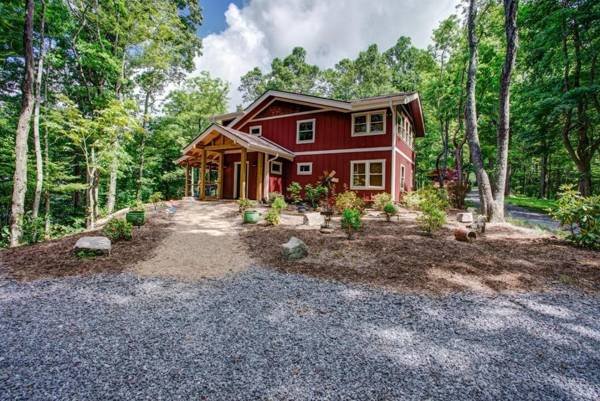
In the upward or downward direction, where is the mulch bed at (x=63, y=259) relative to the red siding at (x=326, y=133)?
downward

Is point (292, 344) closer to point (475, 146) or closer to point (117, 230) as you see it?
point (117, 230)

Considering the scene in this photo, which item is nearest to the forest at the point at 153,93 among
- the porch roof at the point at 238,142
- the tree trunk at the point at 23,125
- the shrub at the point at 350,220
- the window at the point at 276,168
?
the tree trunk at the point at 23,125

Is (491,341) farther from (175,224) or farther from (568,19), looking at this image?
(568,19)

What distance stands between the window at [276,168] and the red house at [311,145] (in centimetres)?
5

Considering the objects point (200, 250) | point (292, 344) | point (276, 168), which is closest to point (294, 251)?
point (200, 250)

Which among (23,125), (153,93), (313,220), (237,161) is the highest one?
(153,93)

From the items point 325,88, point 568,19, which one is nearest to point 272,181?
point 568,19

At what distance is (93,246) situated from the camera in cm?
536

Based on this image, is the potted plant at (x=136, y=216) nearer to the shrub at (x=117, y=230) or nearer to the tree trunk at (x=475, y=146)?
the shrub at (x=117, y=230)

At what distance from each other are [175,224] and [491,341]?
28.6 ft

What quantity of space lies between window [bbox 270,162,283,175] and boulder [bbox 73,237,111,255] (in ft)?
30.0

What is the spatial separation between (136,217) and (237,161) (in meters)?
7.73

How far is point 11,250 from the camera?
598 centimetres

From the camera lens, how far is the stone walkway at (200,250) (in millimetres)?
4902
